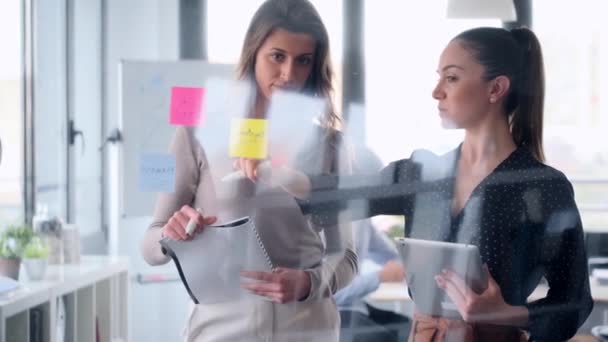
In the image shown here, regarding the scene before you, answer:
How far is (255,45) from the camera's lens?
911 millimetres

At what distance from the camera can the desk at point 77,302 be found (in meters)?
0.97

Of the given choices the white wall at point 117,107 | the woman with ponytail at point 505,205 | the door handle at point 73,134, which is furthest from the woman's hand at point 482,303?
the door handle at point 73,134

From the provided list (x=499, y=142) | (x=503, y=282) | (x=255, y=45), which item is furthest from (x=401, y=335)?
(x=255, y=45)

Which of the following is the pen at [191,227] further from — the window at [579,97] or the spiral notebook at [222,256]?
the window at [579,97]

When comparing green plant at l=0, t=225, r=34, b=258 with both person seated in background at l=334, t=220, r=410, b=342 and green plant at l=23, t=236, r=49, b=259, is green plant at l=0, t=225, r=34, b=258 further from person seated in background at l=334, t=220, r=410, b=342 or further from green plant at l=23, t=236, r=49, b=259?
person seated in background at l=334, t=220, r=410, b=342

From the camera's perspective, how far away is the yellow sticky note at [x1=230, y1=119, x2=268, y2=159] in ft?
3.01

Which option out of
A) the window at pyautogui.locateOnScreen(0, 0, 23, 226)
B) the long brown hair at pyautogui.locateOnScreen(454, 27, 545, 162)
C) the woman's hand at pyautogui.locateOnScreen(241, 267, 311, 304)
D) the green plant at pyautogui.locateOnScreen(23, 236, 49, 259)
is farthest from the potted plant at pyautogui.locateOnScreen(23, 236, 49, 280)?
the long brown hair at pyautogui.locateOnScreen(454, 27, 545, 162)

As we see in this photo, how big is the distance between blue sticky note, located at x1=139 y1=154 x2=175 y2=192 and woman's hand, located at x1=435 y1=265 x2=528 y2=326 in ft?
1.28

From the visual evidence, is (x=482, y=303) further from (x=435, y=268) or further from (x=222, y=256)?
(x=222, y=256)

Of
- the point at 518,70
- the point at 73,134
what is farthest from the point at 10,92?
the point at 518,70

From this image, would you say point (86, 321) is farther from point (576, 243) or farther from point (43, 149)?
point (576, 243)

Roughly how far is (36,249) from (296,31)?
58 cm

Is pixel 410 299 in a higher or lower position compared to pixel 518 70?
lower

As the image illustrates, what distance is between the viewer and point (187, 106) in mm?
942
